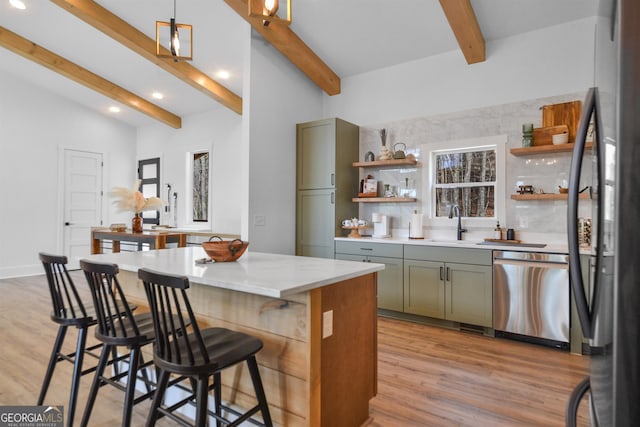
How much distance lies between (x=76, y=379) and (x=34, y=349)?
1705 mm

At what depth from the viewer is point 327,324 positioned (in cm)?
173

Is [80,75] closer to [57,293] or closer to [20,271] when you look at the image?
[20,271]

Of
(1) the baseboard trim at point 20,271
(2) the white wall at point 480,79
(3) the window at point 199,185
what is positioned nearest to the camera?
(2) the white wall at point 480,79

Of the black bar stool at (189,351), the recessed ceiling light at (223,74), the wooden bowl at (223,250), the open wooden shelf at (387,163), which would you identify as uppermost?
the recessed ceiling light at (223,74)

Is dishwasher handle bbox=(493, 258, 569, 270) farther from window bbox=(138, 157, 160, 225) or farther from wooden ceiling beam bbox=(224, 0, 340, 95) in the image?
window bbox=(138, 157, 160, 225)

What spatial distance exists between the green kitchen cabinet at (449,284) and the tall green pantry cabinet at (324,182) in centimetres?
107

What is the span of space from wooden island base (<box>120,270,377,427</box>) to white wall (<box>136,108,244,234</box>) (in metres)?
4.60

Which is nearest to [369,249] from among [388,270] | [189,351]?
[388,270]

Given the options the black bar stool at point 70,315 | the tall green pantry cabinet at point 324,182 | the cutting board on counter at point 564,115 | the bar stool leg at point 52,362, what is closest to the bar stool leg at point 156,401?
the black bar stool at point 70,315

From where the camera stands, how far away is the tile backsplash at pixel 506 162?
11.9ft

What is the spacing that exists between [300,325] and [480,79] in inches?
142

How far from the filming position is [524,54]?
381 cm

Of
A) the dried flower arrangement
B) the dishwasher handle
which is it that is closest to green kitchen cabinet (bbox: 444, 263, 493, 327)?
the dishwasher handle

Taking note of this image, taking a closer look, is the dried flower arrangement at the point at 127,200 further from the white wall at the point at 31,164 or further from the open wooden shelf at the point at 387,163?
the white wall at the point at 31,164
